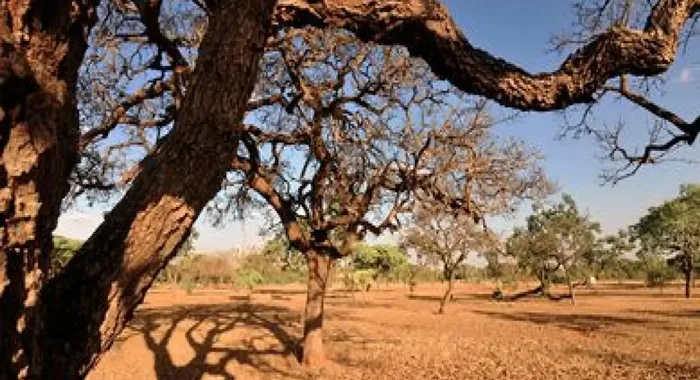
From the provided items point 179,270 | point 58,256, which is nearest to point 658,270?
A: point 179,270

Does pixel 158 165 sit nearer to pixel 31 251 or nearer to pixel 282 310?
pixel 31 251

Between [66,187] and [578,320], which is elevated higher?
[66,187]

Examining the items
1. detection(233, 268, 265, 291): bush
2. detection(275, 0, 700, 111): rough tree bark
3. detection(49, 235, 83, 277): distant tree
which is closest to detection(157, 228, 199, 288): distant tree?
detection(233, 268, 265, 291): bush

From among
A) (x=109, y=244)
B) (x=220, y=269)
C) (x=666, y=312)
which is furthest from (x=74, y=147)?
(x=220, y=269)

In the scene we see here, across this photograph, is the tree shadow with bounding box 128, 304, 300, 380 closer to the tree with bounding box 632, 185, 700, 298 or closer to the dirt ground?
the dirt ground

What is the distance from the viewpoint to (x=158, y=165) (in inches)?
114

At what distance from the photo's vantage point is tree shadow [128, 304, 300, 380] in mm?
14828

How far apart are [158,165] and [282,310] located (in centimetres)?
2560

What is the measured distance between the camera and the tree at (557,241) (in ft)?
152

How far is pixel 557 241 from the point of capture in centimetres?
4669

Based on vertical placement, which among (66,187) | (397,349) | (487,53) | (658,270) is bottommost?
(397,349)

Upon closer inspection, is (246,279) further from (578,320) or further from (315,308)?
(315,308)

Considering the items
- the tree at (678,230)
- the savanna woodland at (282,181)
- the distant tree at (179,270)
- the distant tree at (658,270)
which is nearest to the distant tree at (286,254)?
the savanna woodland at (282,181)

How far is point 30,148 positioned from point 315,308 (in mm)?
13969
